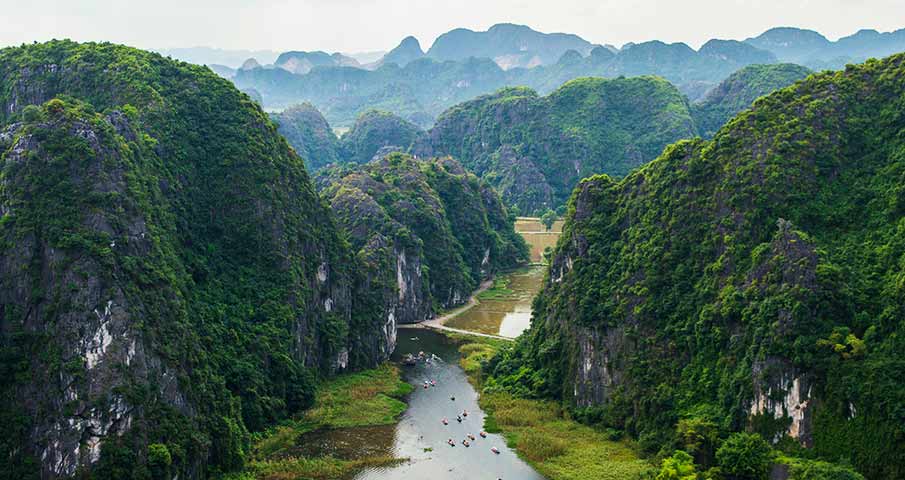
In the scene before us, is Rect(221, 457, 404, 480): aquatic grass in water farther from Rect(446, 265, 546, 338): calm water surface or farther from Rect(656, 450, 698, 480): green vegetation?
Rect(446, 265, 546, 338): calm water surface

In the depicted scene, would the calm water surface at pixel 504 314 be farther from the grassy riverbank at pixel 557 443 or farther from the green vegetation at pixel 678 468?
the green vegetation at pixel 678 468

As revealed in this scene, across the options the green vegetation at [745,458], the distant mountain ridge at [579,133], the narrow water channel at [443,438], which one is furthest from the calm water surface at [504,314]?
the distant mountain ridge at [579,133]

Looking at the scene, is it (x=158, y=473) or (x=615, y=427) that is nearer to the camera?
(x=158, y=473)

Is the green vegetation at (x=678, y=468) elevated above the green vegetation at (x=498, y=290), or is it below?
above

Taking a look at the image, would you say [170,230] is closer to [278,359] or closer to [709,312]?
[278,359]

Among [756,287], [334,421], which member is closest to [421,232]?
[334,421]

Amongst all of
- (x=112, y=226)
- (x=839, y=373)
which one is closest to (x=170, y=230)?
(x=112, y=226)

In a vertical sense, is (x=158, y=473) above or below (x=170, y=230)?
below
